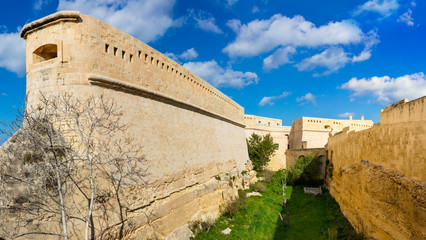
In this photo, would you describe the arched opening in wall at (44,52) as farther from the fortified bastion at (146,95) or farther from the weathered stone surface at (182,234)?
the weathered stone surface at (182,234)

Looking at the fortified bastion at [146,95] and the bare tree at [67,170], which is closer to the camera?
the bare tree at [67,170]

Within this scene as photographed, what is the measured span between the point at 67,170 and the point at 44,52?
3.91m

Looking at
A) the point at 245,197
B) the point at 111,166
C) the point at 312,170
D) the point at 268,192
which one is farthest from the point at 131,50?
the point at 312,170

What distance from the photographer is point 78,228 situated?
4.99m

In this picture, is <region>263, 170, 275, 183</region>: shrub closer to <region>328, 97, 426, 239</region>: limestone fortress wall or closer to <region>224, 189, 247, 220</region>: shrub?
<region>224, 189, 247, 220</region>: shrub

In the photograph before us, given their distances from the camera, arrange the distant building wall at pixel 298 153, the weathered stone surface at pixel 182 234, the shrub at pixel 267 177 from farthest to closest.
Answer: the shrub at pixel 267 177 → the distant building wall at pixel 298 153 → the weathered stone surface at pixel 182 234

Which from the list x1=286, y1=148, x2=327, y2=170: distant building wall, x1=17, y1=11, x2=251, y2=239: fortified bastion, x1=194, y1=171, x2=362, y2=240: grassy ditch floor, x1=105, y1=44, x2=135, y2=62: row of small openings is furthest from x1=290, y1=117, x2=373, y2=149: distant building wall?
x1=105, y1=44, x2=135, y2=62: row of small openings

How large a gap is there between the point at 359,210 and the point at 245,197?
250 inches

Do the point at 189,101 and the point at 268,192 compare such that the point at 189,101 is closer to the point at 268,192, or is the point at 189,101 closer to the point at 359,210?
the point at 359,210

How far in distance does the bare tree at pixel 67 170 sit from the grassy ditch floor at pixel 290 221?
13.2 feet

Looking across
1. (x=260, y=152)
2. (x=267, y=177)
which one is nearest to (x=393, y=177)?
(x=267, y=177)

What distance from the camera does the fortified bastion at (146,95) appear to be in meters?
5.87

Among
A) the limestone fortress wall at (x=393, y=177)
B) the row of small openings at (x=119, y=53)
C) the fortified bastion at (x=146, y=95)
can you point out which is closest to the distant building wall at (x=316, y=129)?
the fortified bastion at (x=146, y=95)

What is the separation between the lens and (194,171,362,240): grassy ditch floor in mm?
8781
